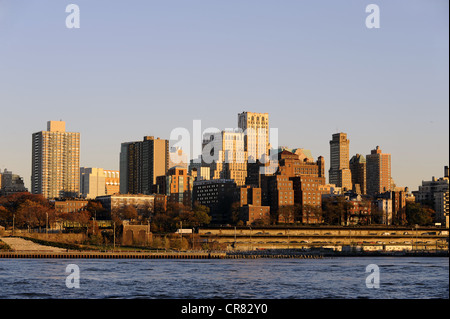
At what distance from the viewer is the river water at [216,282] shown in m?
72.1

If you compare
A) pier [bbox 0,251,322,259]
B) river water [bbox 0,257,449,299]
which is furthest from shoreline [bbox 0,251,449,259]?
river water [bbox 0,257,449,299]

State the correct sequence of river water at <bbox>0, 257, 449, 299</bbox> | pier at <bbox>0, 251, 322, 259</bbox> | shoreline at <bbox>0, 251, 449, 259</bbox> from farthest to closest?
shoreline at <bbox>0, 251, 449, 259</bbox>, pier at <bbox>0, 251, 322, 259</bbox>, river water at <bbox>0, 257, 449, 299</bbox>

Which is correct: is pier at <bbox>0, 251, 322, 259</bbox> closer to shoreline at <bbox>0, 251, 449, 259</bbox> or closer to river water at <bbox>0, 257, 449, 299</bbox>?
shoreline at <bbox>0, 251, 449, 259</bbox>

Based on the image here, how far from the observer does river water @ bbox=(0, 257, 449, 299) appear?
72.1m

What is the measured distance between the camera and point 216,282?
8444 cm

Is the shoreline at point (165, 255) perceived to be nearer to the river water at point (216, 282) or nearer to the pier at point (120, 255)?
the pier at point (120, 255)

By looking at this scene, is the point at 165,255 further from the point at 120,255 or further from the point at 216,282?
the point at 216,282

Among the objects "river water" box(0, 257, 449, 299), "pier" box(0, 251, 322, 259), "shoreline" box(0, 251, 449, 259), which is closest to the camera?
"river water" box(0, 257, 449, 299)

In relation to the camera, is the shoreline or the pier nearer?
the pier

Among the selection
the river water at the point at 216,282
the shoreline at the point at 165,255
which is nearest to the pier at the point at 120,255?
the shoreline at the point at 165,255

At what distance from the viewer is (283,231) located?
618 ft
